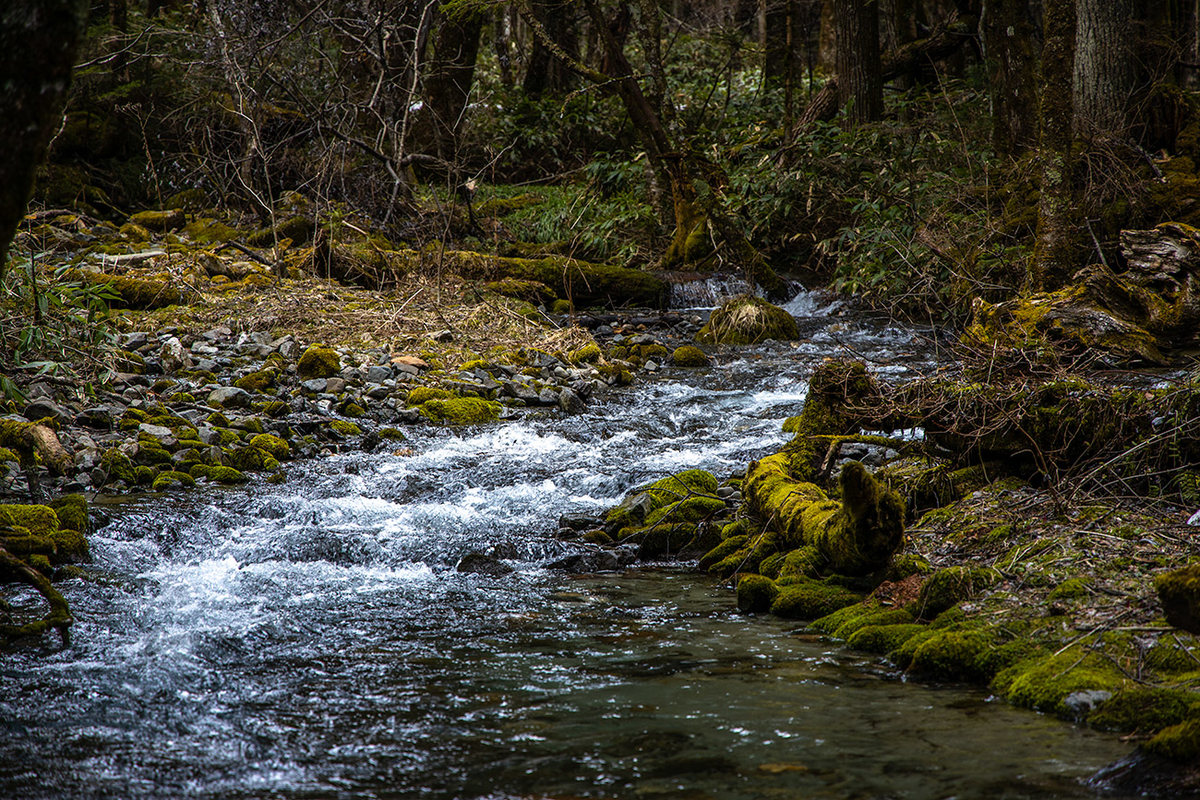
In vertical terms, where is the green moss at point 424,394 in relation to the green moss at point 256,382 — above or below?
below

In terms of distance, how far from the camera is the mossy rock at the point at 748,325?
1171 cm

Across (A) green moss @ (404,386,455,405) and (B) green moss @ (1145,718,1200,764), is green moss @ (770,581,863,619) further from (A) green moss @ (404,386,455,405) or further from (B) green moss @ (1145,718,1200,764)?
(A) green moss @ (404,386,455,405)

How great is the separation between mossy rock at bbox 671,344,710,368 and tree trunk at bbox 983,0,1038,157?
16.9ft

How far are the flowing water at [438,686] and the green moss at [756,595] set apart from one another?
105 millimetres

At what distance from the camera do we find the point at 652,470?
21.6ft

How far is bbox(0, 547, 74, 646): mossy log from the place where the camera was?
341 centimetres

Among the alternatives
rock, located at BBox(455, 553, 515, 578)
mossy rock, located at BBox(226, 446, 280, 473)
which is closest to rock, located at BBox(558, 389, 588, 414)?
mossy rock, located at BBox(226, 446, 280, 473)

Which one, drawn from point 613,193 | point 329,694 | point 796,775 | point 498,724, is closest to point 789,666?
point 796,775

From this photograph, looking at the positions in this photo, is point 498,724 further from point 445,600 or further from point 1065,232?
point 1065,232

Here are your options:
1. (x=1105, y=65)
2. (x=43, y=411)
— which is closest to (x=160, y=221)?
(x=43, y=411)

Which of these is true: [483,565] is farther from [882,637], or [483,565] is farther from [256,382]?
[256,382]

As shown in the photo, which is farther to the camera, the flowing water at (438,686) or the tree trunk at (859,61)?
the tree trunk at (859,61)

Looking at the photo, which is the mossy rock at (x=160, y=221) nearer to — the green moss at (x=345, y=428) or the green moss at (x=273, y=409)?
the green moss at (x=273, y=409)

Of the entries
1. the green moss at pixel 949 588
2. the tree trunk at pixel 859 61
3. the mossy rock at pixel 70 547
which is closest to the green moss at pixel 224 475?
the mossy rock at pixel 70 547
